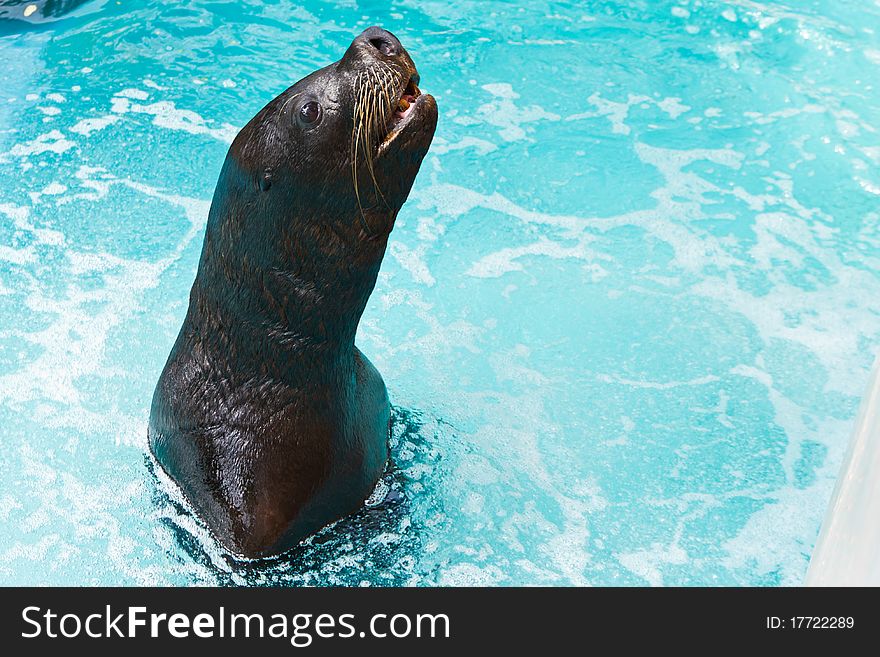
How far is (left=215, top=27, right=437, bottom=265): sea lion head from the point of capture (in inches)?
106

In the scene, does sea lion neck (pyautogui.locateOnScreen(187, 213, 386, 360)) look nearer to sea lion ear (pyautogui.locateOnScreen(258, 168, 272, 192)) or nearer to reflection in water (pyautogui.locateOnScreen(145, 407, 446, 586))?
sea lion ear (pyautogui.locateOnScreen(258, 168, 272, 192))

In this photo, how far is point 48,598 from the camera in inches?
130

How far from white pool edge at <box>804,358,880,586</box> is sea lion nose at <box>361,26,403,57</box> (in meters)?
1.68

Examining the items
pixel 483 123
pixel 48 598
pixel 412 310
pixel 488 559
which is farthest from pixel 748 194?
pixel 48 598

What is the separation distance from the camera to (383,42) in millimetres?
2758

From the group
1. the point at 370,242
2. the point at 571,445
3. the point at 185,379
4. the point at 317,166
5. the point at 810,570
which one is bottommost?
the point at 571,445

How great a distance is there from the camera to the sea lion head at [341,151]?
2682 millimetres

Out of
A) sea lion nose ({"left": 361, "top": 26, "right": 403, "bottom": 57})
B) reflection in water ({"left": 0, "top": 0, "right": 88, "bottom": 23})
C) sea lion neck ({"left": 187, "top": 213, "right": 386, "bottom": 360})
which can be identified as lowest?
reflection in water ({"left": 0, "top": 0, "right": 88, "bottom": 23})

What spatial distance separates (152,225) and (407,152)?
2.96 m

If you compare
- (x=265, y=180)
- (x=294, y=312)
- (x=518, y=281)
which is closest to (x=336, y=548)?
(x=294, y=312)

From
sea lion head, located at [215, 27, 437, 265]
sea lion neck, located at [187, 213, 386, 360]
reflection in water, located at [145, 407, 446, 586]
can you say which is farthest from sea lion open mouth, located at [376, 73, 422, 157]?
reflection in water, located at [145, 407, 446, 586]

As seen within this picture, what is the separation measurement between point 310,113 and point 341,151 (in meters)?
0.13

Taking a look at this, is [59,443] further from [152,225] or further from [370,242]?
[370,242]

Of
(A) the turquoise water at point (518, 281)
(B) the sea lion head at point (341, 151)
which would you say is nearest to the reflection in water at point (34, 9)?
(A) the turquoise water at point (518, 281)
